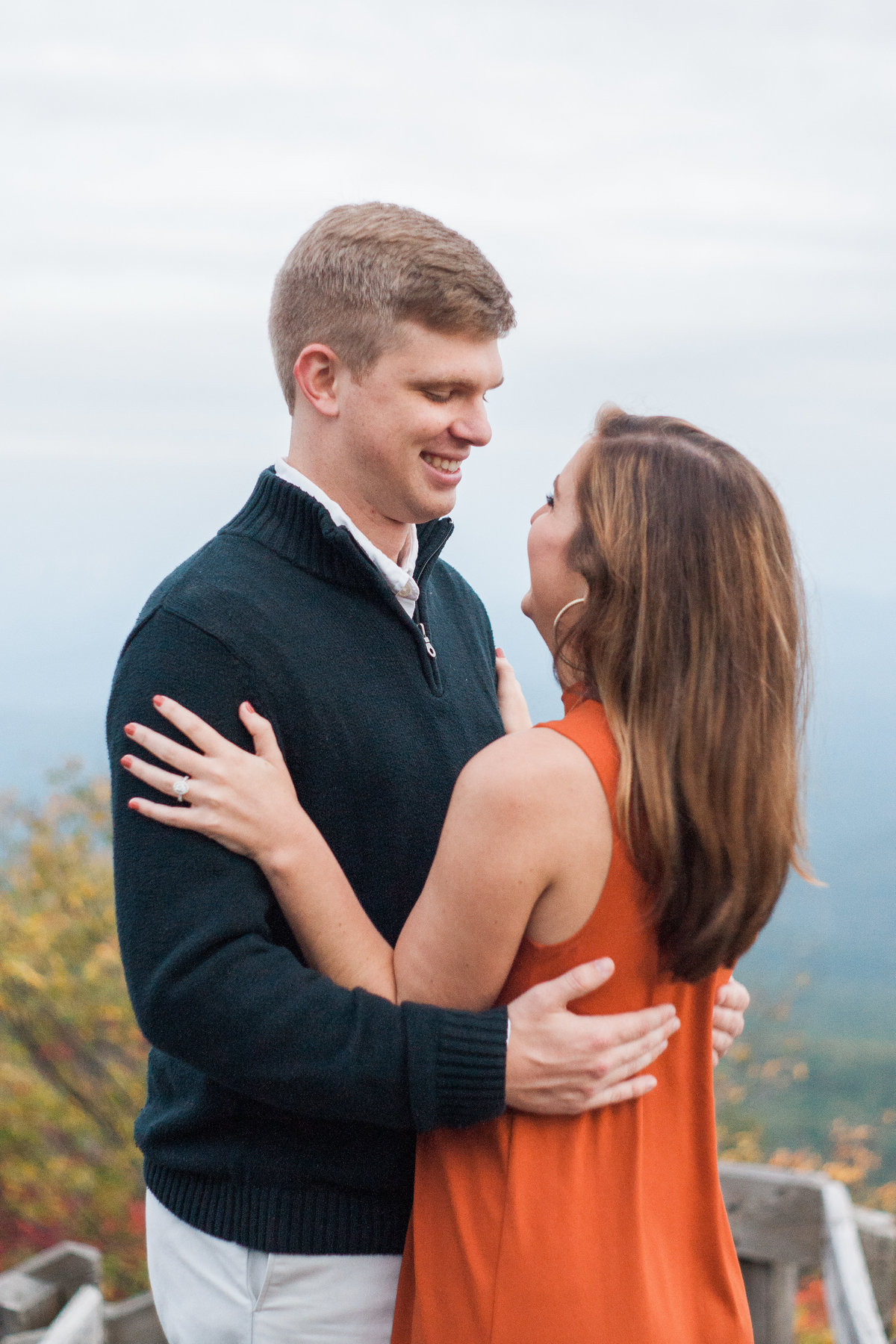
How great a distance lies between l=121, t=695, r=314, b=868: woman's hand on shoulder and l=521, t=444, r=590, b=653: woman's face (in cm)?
39

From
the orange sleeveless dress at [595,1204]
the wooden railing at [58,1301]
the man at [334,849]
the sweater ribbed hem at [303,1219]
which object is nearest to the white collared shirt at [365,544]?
the man at [334,849]

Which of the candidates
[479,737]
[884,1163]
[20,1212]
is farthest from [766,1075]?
[479,737]

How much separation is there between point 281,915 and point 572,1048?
16.4 inches

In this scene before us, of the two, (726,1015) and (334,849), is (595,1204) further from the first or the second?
(334,849)

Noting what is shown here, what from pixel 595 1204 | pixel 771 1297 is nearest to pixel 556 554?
pixel 595 1204

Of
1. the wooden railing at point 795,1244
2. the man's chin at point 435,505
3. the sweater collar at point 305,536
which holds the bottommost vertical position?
the wooden railing at point 795,1244

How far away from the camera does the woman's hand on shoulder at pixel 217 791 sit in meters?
1.39

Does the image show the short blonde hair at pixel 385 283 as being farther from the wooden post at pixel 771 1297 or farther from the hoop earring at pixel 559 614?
the wooden post at pixel 771 1297

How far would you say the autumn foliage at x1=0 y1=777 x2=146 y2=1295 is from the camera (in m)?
4.16

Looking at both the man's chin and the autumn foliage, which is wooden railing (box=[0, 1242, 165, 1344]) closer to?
the autumn foliage

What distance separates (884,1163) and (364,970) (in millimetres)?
3821

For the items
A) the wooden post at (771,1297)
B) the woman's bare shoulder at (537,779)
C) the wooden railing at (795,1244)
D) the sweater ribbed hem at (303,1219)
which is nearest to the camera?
the woman's bare shoulder at (537,779)

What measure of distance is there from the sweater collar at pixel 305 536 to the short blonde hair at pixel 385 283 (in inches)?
8.1

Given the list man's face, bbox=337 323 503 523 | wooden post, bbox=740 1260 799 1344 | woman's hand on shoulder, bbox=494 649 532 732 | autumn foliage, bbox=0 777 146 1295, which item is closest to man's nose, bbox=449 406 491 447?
man's face, bbox=337 323 503 523
